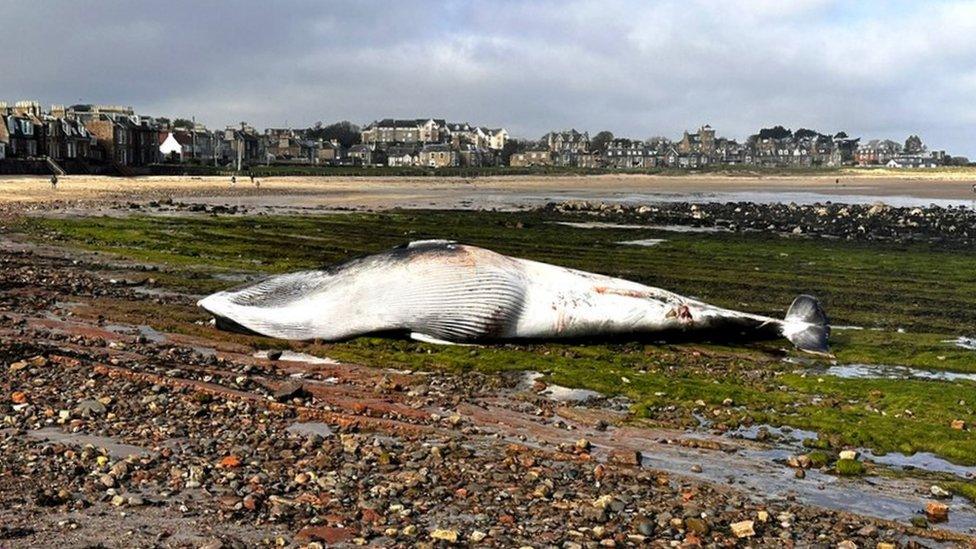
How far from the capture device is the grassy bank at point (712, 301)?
31.6 ft

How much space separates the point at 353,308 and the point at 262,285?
136 centimetres

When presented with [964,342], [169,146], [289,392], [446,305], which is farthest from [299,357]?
[169,146]

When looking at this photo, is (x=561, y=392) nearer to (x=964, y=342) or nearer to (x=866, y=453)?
(x=866, y=453)

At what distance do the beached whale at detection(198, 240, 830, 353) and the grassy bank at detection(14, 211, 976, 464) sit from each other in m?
0.28

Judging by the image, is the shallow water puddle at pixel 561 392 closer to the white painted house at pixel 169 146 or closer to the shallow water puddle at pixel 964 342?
the shallow water puddle at pixel 964 342

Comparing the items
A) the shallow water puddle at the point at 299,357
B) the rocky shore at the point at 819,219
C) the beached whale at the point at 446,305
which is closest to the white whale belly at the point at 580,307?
the beached whale at the point at 446,305

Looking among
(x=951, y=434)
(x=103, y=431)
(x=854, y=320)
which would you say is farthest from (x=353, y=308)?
(x=854, y=320)

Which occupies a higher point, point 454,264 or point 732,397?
point 454,264

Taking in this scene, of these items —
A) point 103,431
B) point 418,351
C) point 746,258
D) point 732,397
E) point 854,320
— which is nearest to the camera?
point 103,431

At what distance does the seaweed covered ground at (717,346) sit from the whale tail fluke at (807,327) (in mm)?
243

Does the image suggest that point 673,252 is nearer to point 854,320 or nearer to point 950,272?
point 950,272

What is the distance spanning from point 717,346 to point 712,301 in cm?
360

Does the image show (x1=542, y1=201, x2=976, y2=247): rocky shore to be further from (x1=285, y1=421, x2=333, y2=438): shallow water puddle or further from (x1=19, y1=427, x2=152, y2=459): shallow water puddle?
(x1=19, y1=427, x2=152, y2=459): shallow water puddle

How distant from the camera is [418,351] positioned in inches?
471
